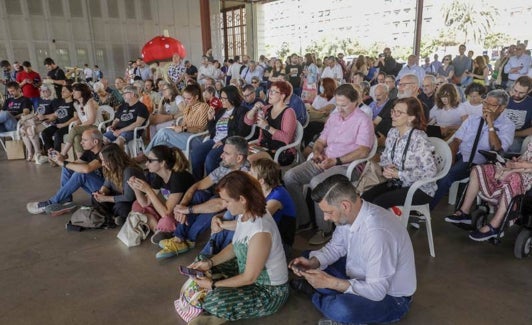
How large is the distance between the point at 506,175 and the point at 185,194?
2.34m

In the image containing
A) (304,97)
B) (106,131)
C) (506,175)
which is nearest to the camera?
(506,175)

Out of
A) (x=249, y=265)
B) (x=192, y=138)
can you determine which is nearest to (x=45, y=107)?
(x=192, y=138)

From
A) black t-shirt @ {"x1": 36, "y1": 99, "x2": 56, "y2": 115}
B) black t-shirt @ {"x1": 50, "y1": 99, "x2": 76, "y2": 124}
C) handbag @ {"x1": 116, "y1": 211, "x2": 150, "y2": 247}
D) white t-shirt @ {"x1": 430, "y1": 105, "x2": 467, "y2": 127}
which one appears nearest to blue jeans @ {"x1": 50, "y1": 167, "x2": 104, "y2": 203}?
handbag @ {"x1": 116, "y1": 211, "x2": 150, "y2": 247}

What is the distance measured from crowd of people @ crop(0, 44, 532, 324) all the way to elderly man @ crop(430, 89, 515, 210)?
0.01 m

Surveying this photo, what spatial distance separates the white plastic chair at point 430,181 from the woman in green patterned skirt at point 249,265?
1.09 metres

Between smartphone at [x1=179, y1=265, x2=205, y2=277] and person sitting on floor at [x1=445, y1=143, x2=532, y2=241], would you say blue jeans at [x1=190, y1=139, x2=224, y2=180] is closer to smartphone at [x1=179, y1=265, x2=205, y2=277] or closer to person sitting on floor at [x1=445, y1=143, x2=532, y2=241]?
smartphone at [x1=179, y1=265, x2=205, y2=277]

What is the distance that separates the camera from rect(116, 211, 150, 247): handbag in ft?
9.85

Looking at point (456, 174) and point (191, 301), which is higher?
point (456, 174)

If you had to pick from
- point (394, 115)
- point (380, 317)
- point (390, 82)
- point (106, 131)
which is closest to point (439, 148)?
point (394, 115)

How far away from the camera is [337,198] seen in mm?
1698

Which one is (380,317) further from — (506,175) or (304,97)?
(304,97)

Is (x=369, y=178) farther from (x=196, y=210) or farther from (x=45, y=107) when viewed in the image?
(x=45, y=107)

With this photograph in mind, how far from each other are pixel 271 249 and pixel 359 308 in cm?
49

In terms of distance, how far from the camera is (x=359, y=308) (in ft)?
5.78
